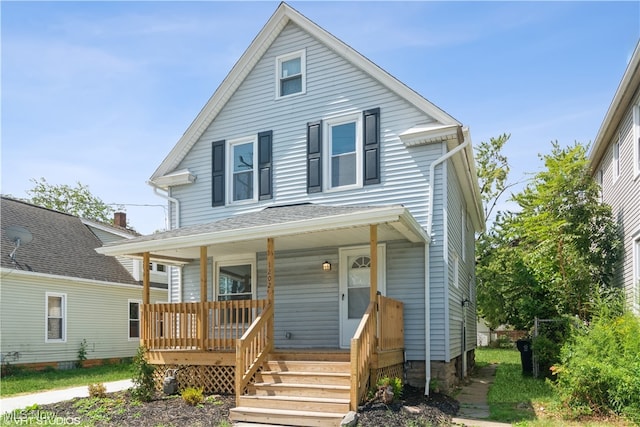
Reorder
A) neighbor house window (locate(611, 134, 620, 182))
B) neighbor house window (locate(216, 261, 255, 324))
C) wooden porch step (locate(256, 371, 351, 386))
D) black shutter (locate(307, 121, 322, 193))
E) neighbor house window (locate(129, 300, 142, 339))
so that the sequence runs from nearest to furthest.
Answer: wooden porch step (locate(256, 371, 351, 386))
black shutter (locate(307, 121, 322, 193))
neighbor house window (locate(216, 261, 255, 324))
neighbor house window (locate(611, 134, 620, 182))
neighbor house window (locate(129, 300, 142, 339))

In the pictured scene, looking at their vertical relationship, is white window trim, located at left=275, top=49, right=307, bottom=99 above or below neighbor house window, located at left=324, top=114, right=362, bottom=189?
above

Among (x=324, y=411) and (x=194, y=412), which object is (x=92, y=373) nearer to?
(x=194, y=412)

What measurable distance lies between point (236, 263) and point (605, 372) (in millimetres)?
7843

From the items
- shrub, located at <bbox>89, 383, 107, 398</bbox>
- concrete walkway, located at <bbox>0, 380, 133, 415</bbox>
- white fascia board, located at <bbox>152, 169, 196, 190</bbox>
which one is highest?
white fascia board, located at <bbox>152, 169, 196, 190</bbox>

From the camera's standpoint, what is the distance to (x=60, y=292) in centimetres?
1731

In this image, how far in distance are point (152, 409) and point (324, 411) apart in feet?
9.82

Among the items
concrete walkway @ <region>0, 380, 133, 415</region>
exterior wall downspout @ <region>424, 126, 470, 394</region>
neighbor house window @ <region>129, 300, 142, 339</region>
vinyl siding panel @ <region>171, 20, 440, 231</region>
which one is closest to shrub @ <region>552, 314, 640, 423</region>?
exterior wall downspout @ <region>424, 126, 470, 394</region>

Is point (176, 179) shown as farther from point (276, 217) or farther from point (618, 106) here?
point (618, 106)

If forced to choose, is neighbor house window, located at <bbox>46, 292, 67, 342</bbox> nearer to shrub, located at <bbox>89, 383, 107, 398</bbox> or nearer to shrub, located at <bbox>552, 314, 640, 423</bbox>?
shrub, located at <bbox>89, 383, 107, 398</bbox>

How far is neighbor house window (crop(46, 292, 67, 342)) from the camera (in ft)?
55.7

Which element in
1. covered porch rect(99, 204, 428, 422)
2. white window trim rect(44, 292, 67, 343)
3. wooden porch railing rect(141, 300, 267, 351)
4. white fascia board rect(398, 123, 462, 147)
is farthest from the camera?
white window trim rect(44, 292, 67, 343)

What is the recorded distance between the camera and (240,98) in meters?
13.2

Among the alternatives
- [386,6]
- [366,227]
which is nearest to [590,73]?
Answer: [386,6]

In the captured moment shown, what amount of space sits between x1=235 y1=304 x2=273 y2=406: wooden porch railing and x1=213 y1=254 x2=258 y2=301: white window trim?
2517mm
